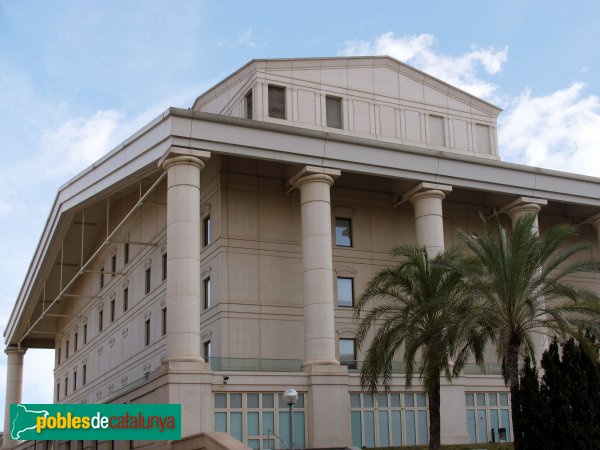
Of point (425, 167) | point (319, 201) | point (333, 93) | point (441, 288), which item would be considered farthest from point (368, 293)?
point (333, 93)

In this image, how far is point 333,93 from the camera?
44.8 metres

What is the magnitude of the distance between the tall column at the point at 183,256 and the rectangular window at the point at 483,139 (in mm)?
18199

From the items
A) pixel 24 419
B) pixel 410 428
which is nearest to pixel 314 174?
pixel 410 428

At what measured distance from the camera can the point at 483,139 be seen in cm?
4875

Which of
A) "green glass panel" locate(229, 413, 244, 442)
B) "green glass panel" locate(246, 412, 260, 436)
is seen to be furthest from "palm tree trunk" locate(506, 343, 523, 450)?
"green glass panel" locate(229, 413, 244, 442)

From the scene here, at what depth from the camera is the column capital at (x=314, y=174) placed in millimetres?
39000

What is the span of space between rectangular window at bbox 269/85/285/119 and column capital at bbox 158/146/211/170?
23.8ft

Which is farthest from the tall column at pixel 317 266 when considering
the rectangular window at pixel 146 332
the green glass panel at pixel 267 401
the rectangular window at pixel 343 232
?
the rectangular window at pixel 146 332

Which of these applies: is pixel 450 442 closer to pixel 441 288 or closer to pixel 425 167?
pixel 441 288

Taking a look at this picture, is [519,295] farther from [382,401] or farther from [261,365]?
[261,365]

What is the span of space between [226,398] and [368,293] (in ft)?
23.5

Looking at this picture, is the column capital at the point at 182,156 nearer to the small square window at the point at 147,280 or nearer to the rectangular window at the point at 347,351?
the rectangular window at the point at 347,351

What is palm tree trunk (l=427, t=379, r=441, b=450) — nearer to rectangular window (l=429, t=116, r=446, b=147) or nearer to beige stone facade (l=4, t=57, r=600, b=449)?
beige stone facade (l=4, t=57, r=600, b=449)

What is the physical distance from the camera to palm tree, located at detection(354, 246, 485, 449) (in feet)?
101
